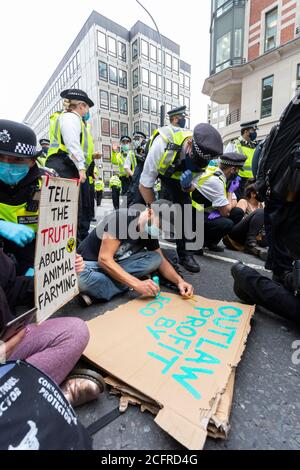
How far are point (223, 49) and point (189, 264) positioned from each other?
52.7 feet

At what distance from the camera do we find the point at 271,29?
13.1m

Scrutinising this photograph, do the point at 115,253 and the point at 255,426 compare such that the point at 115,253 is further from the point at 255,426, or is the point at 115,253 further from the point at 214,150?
the point at 255,426

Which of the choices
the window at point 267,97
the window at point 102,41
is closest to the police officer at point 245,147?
the window at point 267,97

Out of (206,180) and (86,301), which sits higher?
(206,180)

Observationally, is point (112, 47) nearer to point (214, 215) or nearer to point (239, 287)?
point (214, 215)

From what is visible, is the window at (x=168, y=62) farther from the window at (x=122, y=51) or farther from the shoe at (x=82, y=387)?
the shoe at (x=82, y=387)

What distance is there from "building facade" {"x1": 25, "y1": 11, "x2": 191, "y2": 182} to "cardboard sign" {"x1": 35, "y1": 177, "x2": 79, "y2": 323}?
82.6 feet

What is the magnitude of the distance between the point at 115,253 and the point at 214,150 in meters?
1.11

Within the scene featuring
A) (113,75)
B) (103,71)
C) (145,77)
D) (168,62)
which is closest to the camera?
(103,71)

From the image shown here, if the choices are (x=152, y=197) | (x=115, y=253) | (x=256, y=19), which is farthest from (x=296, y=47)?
(x=115, y=253)

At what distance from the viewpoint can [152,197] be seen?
2816mm

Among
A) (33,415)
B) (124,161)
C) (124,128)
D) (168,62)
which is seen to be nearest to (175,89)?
(168,62)

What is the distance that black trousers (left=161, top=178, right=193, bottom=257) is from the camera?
2795mm

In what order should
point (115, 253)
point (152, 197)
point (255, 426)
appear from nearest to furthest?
point (255, 426), point (115, 253), point (152, 197)
